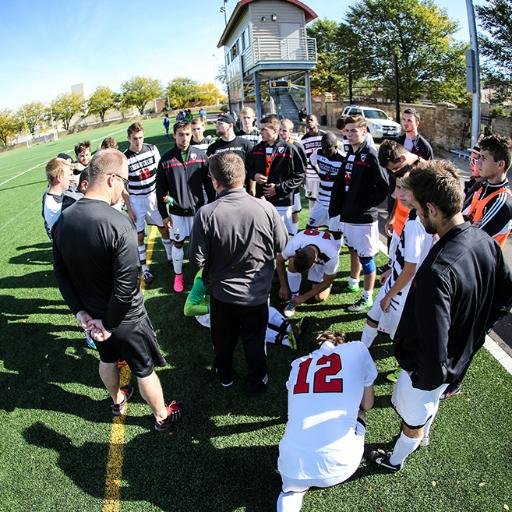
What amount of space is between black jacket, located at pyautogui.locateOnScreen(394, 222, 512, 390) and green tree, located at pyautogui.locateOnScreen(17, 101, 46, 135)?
83.9m

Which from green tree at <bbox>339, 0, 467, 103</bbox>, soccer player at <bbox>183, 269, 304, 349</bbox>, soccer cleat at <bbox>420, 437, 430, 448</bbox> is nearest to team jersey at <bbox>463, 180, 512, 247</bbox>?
soccer cleat at <bbox>420, 437, 430, 448</bbox>

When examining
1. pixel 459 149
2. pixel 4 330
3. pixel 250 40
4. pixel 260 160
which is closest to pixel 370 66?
pixel 250 40

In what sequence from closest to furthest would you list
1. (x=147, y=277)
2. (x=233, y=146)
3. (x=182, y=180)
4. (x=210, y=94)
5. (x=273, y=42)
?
(x=182, y=180) < (x=233, y=146) < (x=147, y=277) < (x=273, y=42) < (x=210, y=94)

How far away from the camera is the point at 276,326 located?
168 inches

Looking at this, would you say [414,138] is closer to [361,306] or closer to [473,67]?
[361,306]

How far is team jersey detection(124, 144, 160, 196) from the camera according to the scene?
572cm

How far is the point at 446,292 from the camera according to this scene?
6.43ft

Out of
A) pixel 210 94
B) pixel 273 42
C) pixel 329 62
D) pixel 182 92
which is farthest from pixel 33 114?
pixel 273 42

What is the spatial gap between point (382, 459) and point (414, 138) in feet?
14.0

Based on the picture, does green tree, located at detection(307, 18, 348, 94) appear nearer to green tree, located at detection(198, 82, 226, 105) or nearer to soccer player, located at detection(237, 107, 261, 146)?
soccer player, located at detection(237, 107, 261, 146)

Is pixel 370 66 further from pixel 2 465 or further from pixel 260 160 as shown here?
pixel 2 465

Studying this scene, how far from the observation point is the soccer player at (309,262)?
4396 mm

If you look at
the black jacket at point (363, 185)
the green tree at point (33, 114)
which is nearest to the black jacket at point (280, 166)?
the black jacket at point (363, 185)

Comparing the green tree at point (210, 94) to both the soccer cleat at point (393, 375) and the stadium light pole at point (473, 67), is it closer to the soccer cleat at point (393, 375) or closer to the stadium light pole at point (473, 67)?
the stadium light pole at point (473, 67)
